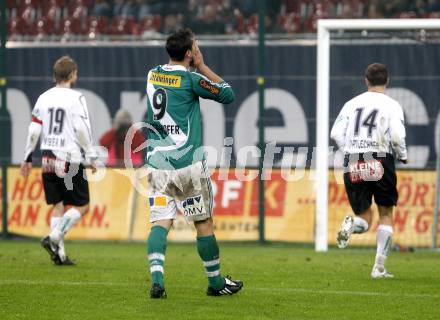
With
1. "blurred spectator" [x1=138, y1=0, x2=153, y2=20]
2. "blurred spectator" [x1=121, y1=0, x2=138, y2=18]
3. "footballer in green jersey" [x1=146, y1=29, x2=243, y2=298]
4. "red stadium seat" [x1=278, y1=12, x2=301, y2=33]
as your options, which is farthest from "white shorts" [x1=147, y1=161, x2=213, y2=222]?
"blurred spectator" [x1=121, y1=0, x2=138, y2=18]

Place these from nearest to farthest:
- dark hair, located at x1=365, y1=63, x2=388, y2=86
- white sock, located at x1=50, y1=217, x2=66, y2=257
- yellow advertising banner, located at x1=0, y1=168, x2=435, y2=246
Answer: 1. dark hair, located at x1=365, y1=63, x2=388, y2=86
2. white sock, located at x1=50, y1=217, x2=66, y2=257
3. yellow advertising banner, located at x1=0, y1=168, x2=435, y2=246

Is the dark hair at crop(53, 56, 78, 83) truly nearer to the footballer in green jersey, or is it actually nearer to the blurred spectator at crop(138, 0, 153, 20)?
the footballer in green jersey

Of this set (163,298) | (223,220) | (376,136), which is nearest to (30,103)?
(223,220)

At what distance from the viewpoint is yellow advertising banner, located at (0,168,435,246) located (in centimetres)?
1572

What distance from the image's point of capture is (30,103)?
18266 mm

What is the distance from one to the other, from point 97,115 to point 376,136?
25.8ft

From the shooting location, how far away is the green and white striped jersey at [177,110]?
9.22 m

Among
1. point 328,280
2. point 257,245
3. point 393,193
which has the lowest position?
point 257,245

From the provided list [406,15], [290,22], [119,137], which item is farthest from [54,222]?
[406,15]

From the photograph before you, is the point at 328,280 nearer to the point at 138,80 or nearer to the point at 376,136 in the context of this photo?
the point at 376,136

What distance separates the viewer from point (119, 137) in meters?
18.2

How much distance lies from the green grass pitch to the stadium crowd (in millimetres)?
4720

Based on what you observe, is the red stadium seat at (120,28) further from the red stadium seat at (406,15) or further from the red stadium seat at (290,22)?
the red stadium seat at (406,15)

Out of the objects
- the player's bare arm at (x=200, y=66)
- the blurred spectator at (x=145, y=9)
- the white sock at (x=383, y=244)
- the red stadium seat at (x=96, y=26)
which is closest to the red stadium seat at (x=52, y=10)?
the red stadium seat at (x=96, y=26)
